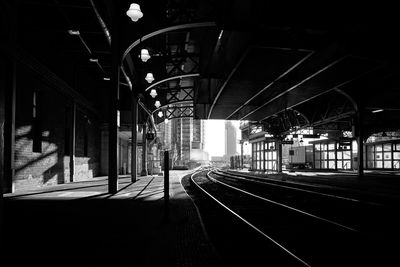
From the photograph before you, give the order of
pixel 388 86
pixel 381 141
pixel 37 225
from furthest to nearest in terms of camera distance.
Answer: pixel 381 141
pixel 388 86
pixel 37 225

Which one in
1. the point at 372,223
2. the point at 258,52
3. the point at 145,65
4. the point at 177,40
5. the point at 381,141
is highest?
the point at 177,40

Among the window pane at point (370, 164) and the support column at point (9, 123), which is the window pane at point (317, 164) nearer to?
the window pane at point (370, 164)

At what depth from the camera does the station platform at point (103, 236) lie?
4.99 m

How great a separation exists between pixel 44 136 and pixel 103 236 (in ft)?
42.9

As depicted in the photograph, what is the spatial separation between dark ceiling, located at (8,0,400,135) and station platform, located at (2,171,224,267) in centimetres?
652

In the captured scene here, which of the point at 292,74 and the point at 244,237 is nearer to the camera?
the point at 244,237

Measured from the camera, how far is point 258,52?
46.8 ft

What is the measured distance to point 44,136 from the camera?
58.7ft

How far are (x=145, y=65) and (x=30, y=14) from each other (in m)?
8.14

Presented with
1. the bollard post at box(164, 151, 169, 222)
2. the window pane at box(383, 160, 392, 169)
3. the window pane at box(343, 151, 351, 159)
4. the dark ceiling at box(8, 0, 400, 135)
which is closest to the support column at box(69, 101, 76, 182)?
the dark ceiling at box(8, 0, 400, 135)

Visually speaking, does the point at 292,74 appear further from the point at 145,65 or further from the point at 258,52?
the point at 145,65

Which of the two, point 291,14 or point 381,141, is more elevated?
point 291,14

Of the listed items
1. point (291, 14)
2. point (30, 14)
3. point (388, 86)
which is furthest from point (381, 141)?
point (30, 14)

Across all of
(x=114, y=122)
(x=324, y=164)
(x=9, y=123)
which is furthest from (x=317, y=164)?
(x=9, y=123)
